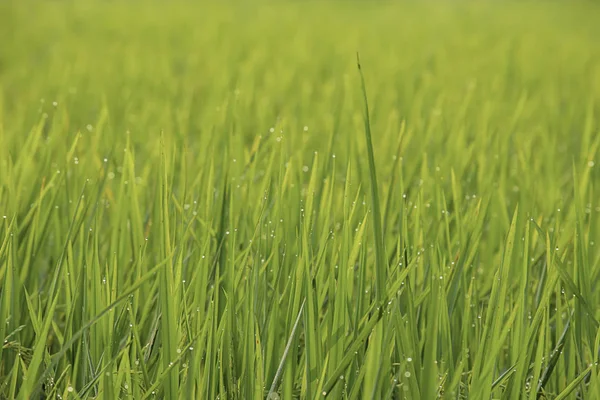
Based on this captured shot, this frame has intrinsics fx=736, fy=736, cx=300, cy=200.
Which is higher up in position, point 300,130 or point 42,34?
point 42,34

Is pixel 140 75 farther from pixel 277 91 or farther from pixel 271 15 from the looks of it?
pixel 271 15

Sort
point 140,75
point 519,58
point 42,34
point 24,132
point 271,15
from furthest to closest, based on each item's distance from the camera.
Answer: point 271,15 < point 42,34 < point 519,58 < point 140,75 < point 24,132

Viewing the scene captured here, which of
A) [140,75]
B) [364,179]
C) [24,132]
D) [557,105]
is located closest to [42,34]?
[140,75]

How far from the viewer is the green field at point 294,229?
2.95 feet

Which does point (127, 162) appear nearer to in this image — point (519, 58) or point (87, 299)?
point (87, 299)

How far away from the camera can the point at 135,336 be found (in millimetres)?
877

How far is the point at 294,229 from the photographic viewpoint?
1.26 meters

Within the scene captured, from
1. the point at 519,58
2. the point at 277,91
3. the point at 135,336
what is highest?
the point at 519,58

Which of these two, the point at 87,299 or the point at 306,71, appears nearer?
the point at 87,299

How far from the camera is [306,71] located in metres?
3.67

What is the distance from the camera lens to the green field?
2.95 feet

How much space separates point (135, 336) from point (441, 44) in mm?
4170

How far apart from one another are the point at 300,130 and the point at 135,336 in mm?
1542

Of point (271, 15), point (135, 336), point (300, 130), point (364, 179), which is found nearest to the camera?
point (135, 336)
